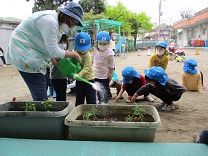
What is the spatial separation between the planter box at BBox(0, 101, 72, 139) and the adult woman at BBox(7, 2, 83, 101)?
381mm

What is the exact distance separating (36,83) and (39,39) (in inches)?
17.5

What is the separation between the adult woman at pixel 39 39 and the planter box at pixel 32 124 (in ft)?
1.25

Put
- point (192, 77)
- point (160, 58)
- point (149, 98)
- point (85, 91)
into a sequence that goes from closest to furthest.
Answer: point (85, 91) < point (149, 98) < point (160, 58) < point (192, 77)

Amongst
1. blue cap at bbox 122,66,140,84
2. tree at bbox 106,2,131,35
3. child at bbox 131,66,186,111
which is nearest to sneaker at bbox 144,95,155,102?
child at bbox 131,66,186,111

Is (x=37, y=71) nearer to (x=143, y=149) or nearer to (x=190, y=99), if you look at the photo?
(x=143, y=149)

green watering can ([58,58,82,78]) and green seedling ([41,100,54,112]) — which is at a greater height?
green watering can ([58,58,82,78])

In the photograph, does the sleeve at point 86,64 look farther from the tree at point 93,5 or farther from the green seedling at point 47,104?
the tree at point 93,5

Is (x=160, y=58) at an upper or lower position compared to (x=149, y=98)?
upper

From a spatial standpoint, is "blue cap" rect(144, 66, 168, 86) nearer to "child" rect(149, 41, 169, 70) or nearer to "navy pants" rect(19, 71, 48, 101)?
"child" rect(149, 41, 169, 70)

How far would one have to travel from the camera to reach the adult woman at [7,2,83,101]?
1.87 meters

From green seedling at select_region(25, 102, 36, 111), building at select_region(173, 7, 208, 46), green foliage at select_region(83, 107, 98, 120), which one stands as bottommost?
green foliage at select_region(83, 107, 98, 120)

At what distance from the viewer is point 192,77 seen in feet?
15.3

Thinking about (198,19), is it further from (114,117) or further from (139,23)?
(114,117)

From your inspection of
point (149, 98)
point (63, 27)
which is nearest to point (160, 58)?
point (149, 98)
